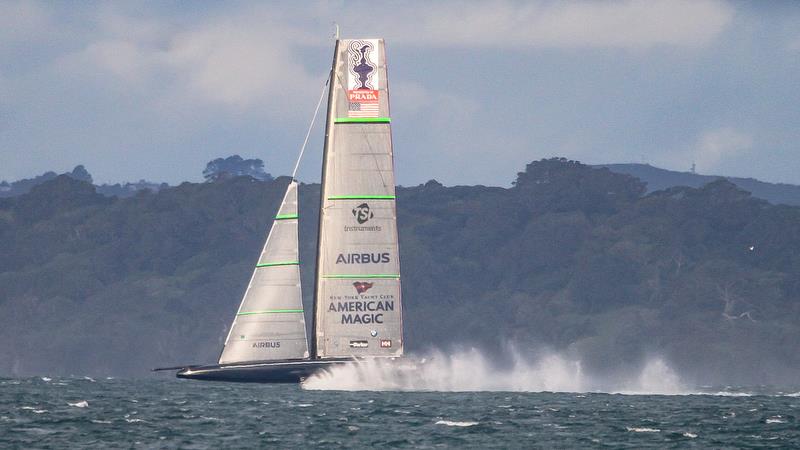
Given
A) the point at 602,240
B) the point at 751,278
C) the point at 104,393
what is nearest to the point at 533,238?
the point at 602,240

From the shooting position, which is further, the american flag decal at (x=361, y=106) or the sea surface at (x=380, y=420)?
the american flag decal at (x=361, y=106)

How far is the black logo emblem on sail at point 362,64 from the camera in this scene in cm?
6412

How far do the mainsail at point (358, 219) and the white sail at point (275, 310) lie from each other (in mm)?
1031

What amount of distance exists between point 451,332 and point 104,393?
119269mm

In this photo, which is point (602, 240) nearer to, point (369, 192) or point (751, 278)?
point (751, 278)

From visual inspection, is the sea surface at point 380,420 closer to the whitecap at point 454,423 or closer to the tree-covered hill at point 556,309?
the whitecap at point 454,423

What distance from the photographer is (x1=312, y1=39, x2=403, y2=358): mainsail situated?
210 feet

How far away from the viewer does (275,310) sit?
65438mm

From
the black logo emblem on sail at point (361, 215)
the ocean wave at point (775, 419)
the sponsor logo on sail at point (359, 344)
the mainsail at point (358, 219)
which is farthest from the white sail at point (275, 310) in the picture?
the ocean wave at point (775, 419)

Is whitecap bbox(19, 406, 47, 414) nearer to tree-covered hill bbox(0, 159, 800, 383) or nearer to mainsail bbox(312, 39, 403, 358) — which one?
mainsail bbox(312, 39, 403, 358)

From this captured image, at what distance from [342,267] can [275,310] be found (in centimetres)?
308

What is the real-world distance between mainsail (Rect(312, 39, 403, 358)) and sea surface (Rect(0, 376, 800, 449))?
2475 mm

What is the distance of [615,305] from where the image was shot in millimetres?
188750

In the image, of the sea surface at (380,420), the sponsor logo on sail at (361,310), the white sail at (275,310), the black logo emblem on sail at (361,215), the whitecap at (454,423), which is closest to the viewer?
the sea surface at (380,420)
